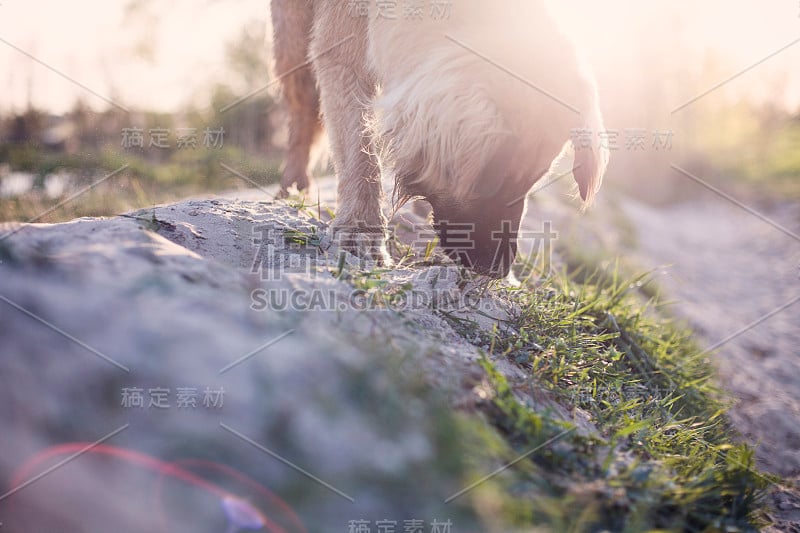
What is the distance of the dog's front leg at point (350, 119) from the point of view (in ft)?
9.74

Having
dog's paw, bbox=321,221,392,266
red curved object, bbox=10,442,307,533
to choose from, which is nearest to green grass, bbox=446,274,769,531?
red curved object, bbox=10,442,307,533

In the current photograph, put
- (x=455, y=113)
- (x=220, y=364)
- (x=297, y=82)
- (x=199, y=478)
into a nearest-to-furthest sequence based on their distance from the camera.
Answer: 1. (x=199, y=478)
2. (x=220, y=364)
3. (x=455, y=113)
4. (x=297, y=82)

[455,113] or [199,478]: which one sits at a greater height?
[455,113]

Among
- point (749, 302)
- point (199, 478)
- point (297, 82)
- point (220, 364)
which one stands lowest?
point (749, 302)

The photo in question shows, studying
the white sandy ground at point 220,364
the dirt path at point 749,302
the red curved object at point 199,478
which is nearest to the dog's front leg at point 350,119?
the white sandy ground at point 220,364

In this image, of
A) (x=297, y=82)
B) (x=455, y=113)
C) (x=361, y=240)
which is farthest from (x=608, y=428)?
(x=297, y=82)

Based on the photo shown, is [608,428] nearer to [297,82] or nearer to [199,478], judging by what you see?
[199,478]

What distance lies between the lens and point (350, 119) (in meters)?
3.09

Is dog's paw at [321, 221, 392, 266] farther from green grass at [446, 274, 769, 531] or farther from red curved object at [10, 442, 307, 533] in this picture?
red curved object at [10, 442, 307, 533]

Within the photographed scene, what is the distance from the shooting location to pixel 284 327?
1.65m

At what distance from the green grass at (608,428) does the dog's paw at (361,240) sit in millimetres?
662

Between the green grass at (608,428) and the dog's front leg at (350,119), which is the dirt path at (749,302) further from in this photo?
the dog's front leg at (350,119)

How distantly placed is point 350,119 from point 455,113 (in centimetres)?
93

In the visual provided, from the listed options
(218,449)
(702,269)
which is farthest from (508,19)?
(702,269)
